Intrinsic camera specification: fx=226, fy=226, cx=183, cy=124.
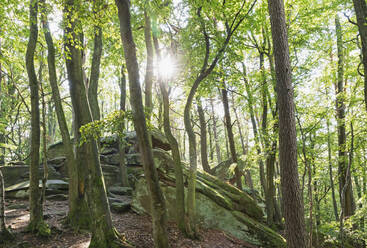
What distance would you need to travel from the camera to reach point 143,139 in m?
5.42

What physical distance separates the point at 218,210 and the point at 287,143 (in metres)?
5.95

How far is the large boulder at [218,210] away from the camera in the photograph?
356 inches

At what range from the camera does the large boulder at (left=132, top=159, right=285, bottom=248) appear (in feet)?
29.7

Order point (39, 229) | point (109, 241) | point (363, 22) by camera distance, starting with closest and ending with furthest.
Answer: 1. point (109, 241)
2. point (39, 229)
3. point (363, 22)

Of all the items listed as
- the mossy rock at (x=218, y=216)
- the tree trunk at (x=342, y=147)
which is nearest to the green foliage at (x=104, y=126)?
the mossy rock at (x=218, y=216)

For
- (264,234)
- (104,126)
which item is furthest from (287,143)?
(264,234)

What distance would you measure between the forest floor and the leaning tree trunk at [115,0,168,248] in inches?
57.3

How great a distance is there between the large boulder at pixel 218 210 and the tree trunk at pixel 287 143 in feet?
16.0

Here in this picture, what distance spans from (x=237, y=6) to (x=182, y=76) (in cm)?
346

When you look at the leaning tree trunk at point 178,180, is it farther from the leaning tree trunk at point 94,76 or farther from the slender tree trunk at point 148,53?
the leaning tree trunk at point 94,76

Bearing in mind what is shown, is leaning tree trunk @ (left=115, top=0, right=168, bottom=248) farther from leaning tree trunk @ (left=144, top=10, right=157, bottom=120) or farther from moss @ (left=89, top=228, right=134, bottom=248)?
leaning tree trunk @ (left=144, top=10, right=157, bottom=120)

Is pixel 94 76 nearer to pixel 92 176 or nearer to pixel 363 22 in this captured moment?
pixel 92 176

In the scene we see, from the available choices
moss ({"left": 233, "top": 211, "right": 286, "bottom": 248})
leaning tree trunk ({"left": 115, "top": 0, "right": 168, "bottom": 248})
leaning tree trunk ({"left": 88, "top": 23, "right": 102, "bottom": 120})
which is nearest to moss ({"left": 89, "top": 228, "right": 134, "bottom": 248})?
leaning tree trunk ({"left": 115, "top": 0, "right": 168, "bottom": 248})

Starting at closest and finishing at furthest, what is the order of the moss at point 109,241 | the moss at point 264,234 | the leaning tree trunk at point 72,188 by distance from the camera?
the moss at point 109,241, the leaning tree trunk at point 72,188, the moss at point 264,234
